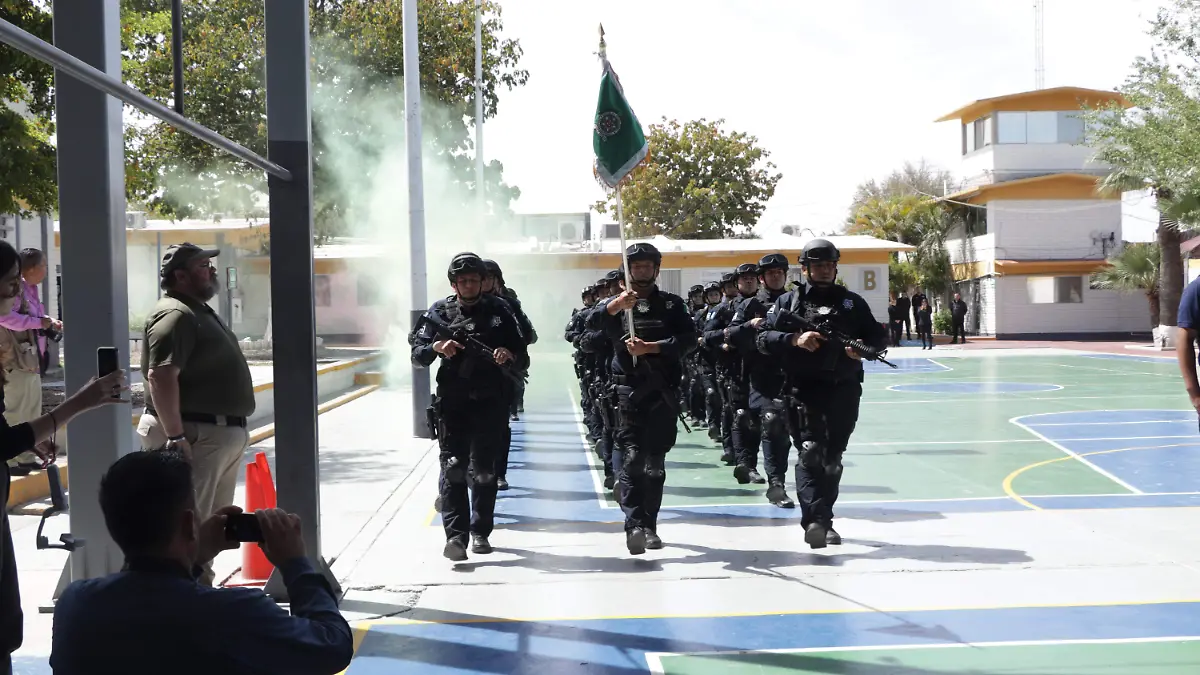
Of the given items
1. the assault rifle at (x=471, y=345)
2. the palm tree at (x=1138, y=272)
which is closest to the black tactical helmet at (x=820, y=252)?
the assault rifle at (x=471, y=345)

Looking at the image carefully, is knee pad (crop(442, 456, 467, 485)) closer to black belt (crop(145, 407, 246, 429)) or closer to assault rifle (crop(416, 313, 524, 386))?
assault rifle (crop(416, 313, 524, 386))

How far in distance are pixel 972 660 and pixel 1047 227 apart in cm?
4482

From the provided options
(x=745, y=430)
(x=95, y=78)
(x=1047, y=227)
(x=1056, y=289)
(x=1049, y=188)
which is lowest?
(x=745, y=430)

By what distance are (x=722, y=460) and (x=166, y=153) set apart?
14.1 m

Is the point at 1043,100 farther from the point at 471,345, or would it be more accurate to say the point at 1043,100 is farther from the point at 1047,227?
the point at 471,345

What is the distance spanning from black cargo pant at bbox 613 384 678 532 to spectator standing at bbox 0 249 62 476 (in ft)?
A: 14.1

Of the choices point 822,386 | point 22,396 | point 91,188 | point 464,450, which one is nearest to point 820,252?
point 822,386

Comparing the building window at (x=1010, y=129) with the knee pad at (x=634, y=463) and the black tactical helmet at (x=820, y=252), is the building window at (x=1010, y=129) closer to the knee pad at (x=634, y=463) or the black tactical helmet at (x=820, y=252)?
the black tactical helmet at (x=820, y=252)

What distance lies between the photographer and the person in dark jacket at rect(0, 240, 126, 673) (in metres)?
3.40

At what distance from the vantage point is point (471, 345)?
752 centimetres

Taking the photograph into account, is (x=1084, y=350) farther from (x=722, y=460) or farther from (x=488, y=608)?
(x=488, y=608)

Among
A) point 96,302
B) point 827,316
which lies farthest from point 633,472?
point 96,302

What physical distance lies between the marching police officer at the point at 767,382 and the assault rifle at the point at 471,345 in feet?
6.19

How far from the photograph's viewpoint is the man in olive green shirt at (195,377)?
529 cm
